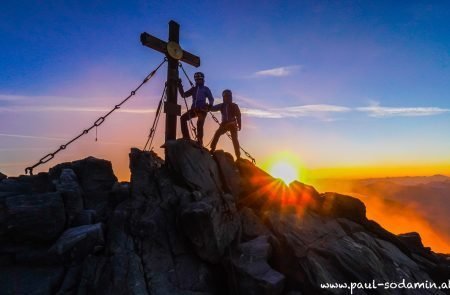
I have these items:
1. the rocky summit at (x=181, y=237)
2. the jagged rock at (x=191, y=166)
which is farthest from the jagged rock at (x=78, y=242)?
the jagged rock at (x=191, y=166)

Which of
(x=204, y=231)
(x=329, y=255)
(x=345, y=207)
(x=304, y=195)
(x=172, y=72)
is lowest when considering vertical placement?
(x=329, y=255)

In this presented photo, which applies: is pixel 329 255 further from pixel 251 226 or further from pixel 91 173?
pixel 91 173

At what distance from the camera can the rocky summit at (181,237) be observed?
988cm

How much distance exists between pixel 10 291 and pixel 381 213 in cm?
18686

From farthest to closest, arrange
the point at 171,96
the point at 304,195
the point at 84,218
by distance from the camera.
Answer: the point at 304,195, the point at 171,96, the point at 84,218

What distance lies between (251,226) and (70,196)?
8.38m

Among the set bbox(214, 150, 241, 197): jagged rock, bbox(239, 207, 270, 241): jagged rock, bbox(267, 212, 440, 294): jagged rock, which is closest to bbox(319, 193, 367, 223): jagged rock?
bbox(267, 212, 440, 294): jagged rock

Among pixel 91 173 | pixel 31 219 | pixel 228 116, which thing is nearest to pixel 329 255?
pixel 228 116

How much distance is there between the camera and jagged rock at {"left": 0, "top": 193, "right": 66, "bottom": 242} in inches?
400

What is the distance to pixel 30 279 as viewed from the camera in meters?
9.34

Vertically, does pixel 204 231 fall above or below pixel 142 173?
below

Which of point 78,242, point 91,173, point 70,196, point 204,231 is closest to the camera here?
point 78,242

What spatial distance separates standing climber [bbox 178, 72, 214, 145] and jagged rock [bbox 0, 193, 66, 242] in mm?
7995

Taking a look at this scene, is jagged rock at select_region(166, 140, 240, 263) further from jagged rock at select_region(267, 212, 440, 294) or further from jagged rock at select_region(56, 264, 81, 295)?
jagged rock at select_region(56, 264, 81, 295)
